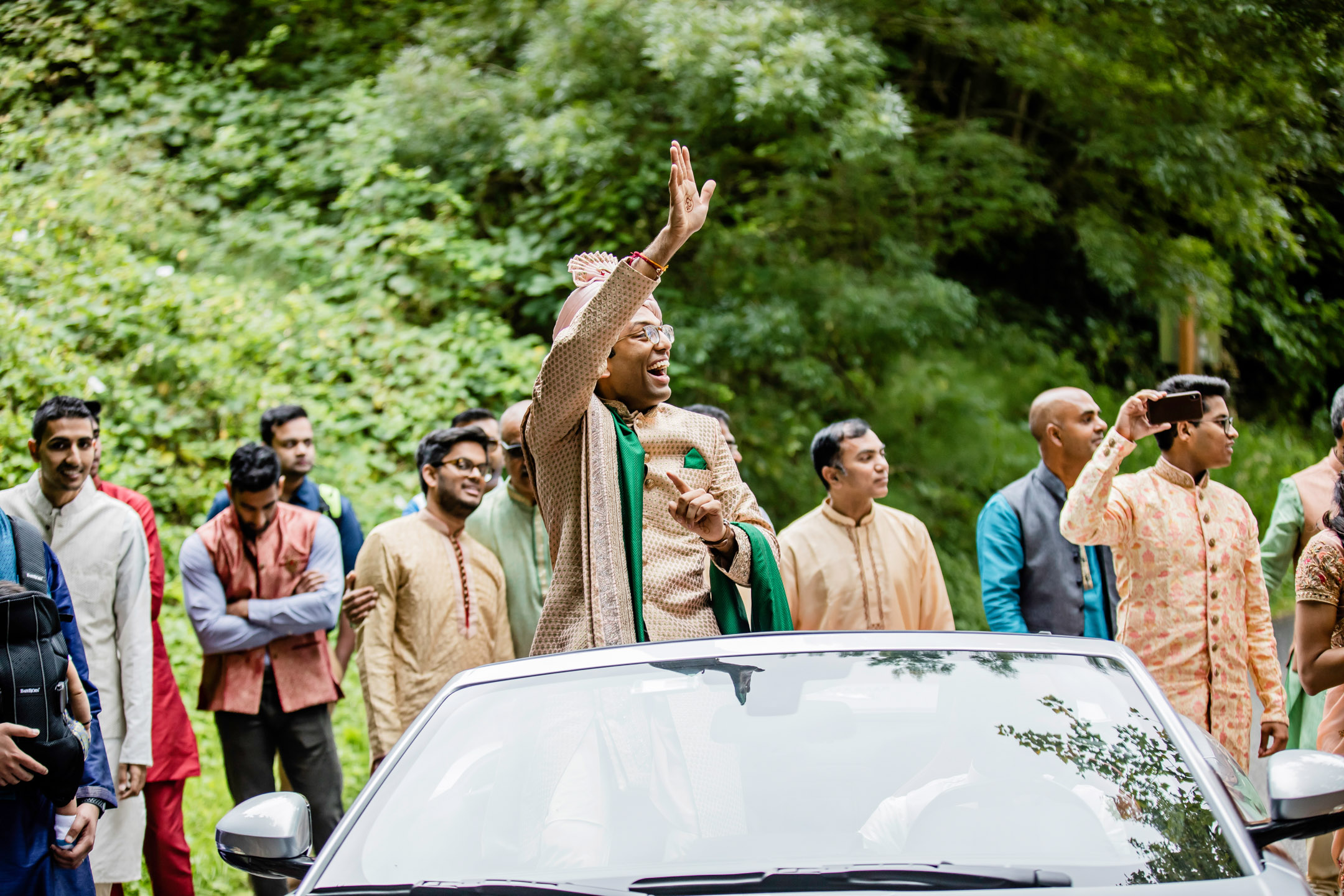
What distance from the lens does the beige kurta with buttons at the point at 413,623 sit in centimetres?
489

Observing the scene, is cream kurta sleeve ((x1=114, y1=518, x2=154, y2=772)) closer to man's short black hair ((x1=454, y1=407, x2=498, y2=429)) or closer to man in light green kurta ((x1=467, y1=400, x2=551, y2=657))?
man in light green kurta ((x1=467, y1=400, x2=551, y2=657))

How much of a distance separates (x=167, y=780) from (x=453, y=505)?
1574mm

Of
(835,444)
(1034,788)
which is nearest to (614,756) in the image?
(1034,788)

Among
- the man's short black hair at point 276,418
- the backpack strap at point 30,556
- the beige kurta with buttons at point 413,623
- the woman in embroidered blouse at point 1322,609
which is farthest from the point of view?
the man's short black hair at point 276,418

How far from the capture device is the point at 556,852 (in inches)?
94.6

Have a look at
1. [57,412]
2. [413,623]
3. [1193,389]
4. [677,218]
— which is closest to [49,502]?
[57,412]

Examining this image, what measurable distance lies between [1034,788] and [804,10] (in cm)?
721

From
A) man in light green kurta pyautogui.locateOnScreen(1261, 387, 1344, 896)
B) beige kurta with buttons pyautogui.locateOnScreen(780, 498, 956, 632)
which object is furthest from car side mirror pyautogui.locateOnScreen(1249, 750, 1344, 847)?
beige kurta with buttons pyautogui.locateOnScreen(780, 498, 956, 632)

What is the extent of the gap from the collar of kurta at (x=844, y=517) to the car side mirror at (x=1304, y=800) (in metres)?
2.90

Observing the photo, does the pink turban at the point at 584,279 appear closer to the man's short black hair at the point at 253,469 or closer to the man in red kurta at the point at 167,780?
the man's short black hair at the point at 253,469

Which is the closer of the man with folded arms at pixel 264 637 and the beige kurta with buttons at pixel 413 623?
the beige kurta with buttons at pixel 413 623

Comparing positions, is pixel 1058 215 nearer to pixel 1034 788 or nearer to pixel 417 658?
pixel 417 658

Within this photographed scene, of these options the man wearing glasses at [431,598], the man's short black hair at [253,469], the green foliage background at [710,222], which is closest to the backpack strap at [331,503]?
the man's short black hair at [253,469]

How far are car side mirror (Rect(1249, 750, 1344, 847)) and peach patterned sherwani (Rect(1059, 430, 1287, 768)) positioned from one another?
196 cm
